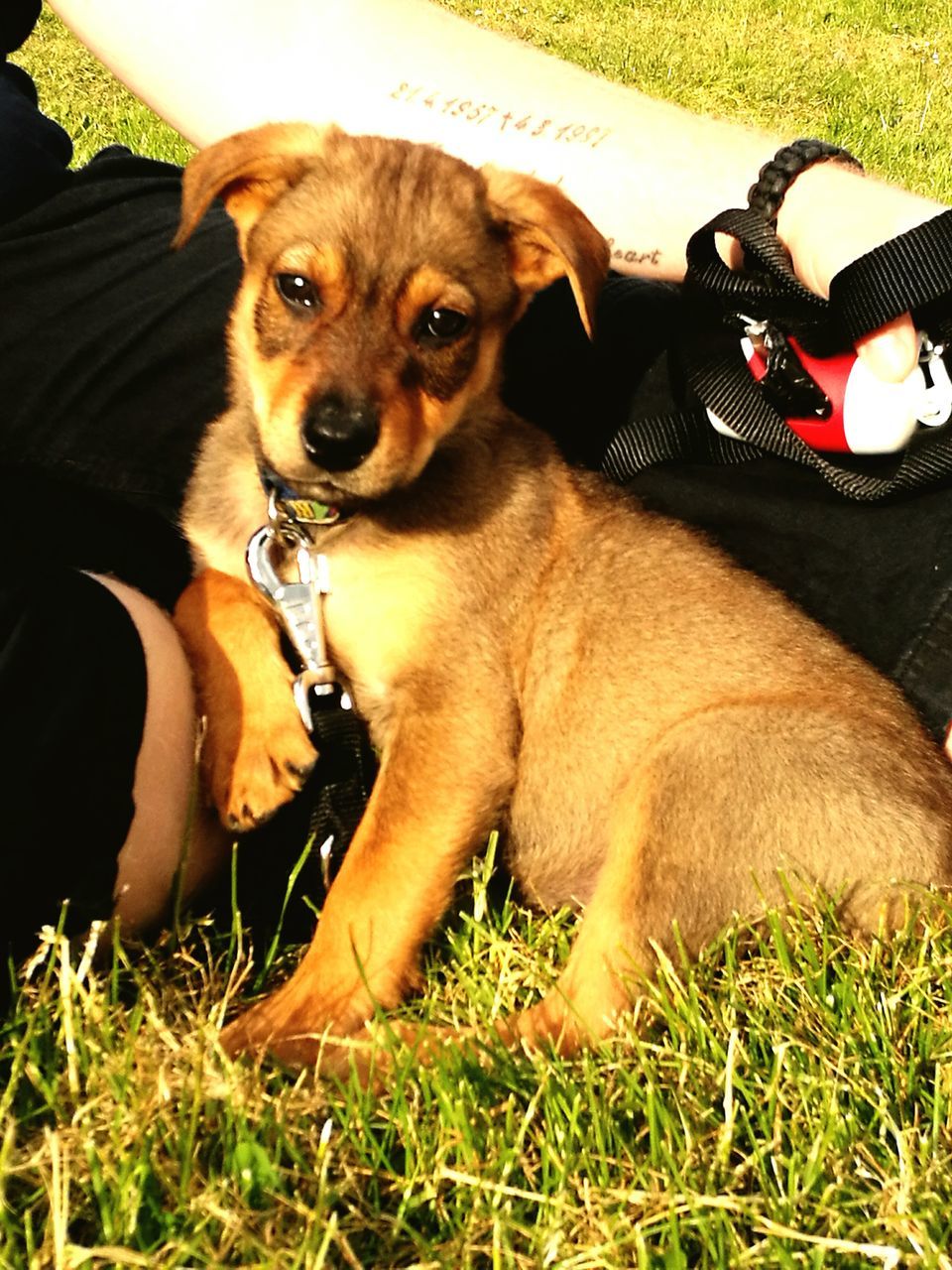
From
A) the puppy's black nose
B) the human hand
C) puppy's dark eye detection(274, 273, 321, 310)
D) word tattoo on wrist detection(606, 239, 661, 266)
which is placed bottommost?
the puppy's black nose

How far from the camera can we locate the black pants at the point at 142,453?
7.91 feet

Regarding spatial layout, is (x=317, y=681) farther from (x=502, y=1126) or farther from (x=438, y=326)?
(x=502, y=1126)

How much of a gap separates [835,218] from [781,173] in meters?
0.21

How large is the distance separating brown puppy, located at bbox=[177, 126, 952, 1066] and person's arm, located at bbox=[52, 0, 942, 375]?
73 centimetres

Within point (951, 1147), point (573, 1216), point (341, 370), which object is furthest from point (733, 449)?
point (573, 1216)

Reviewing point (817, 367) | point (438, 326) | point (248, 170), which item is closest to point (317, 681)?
point (438, 326)

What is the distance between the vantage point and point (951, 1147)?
2.14m

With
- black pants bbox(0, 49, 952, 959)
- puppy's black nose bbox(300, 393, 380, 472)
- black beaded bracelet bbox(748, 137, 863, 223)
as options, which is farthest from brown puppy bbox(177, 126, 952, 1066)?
black beaded bracelet bbox(748, 137, 863, 223)

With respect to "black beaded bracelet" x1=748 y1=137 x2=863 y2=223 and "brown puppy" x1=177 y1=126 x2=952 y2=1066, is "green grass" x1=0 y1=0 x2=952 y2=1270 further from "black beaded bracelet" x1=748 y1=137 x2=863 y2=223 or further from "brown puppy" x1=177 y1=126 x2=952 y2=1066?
"black beaded bracelet" x1=748 y1=137 x2=863 y2=223

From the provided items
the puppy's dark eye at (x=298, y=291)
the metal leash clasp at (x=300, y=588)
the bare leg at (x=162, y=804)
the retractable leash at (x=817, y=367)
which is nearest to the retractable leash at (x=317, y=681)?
the metal leash clasp at (x=300, y=588)

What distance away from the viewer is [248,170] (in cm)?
298

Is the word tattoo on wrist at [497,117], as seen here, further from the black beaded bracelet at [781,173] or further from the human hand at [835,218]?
the human hand at [835,218]

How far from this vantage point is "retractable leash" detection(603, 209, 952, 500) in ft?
8.79

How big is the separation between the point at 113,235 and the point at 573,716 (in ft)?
7.39
